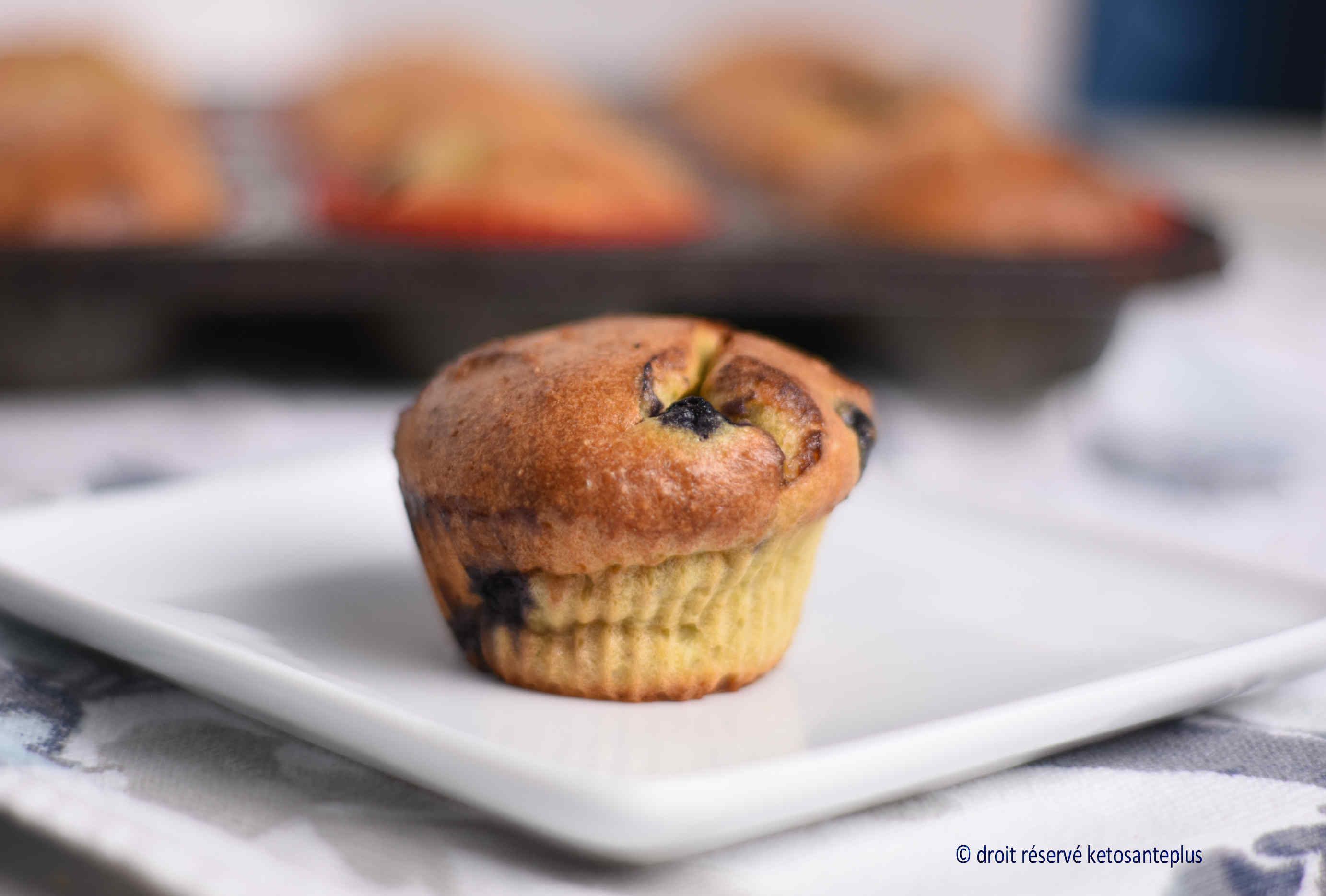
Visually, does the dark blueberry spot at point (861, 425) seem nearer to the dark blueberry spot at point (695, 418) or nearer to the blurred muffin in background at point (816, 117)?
the dark blueberry spot at point (695, 418)

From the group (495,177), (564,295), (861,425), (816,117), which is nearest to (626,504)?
(861,425)

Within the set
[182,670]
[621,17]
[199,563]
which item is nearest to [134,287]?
[199,563]

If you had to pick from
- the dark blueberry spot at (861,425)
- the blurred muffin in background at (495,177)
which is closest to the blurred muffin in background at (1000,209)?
the blurred muffin in background at (495,177)

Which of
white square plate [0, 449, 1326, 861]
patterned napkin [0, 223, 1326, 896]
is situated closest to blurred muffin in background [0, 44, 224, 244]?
white square plate [0, 449, 1326, 861]

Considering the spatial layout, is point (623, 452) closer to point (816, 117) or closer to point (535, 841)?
point (535, 841)

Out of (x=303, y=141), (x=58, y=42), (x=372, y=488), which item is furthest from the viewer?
(x=58, y=42)

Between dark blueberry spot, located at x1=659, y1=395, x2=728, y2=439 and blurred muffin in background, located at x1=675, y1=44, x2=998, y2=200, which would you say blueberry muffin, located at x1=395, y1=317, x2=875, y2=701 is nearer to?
dark blueberry spot, located at x1=659, y1=395, x2=728, y2=439

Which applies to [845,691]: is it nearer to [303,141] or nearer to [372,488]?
[372,488]
